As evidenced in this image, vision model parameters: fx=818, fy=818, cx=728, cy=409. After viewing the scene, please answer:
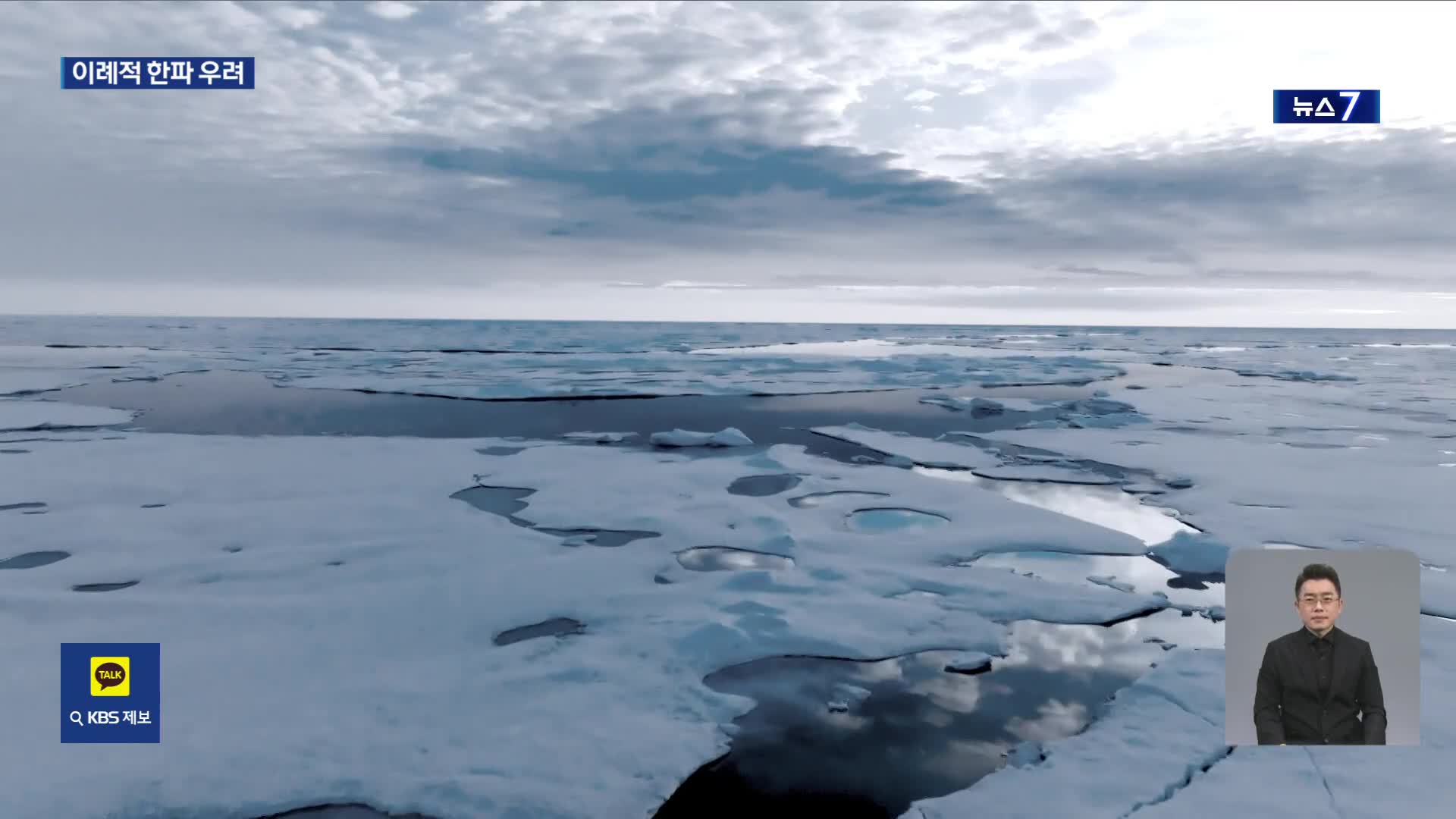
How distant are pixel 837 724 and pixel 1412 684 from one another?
2188mm

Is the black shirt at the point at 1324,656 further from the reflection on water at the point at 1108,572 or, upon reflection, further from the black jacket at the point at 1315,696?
the reflection on water at the point at 1108,572

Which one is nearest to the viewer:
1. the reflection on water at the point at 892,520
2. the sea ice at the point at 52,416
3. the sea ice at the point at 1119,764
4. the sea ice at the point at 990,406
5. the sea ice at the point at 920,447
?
the sea ice at the point at 1119,764

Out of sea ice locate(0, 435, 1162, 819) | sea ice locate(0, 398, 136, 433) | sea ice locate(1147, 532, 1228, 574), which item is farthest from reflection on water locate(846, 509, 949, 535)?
sea ice locate(0, 398, 136, 433)

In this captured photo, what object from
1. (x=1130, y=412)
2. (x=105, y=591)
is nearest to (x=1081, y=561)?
(x=105, y=591)

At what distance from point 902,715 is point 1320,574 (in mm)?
1671

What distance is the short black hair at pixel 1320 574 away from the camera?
2957 mm

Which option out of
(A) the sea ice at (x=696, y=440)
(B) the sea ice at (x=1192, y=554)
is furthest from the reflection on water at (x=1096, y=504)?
(A) the sea ice at (x=696, y=440)

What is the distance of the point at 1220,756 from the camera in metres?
3.14

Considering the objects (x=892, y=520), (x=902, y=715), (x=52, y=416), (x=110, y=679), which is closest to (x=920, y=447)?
(x=892, y=520)

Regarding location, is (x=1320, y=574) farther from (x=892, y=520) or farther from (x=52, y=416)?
(x=52, y=416)

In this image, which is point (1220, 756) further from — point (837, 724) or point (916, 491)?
point (916, 491)

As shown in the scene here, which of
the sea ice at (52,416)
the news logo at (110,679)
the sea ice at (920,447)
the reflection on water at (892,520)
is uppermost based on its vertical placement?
the sea ice at (920,447)
